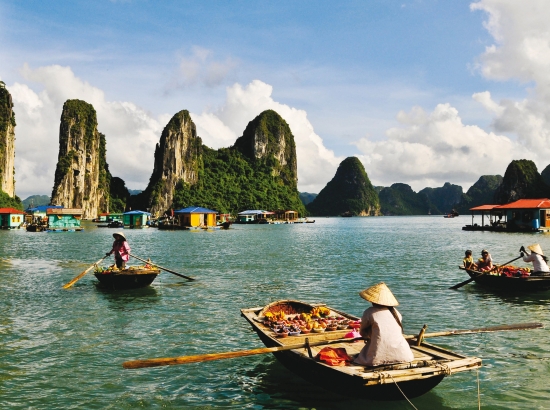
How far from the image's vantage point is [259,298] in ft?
61.6

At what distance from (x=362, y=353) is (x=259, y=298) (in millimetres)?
11152

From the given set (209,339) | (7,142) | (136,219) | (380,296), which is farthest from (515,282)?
(7,142)

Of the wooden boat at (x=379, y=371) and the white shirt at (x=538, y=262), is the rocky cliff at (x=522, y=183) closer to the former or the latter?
the white shirt at (x=538, y=262)

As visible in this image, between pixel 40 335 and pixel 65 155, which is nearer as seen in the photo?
pixel 40 335

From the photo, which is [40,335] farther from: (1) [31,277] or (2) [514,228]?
(2) [514,228]

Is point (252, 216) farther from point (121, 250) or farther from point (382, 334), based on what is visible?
point (382, 334)

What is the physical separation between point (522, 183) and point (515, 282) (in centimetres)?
13466

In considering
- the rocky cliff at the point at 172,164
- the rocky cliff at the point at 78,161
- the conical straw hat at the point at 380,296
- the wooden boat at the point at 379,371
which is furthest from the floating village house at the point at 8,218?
the conical straw hat at the point at 380,296

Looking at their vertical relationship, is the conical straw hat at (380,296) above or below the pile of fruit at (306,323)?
above

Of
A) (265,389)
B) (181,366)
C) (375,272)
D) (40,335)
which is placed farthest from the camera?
(375,272)

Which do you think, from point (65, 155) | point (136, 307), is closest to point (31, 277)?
point (136, 307)

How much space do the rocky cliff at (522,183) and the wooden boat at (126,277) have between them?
454 feet

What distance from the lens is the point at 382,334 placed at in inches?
299

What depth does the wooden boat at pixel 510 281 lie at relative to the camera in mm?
17516
